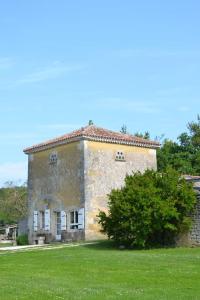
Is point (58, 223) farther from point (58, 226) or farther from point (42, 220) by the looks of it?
point (42, 220)

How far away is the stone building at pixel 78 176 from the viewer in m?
33.2

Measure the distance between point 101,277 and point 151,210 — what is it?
1079 centimetres

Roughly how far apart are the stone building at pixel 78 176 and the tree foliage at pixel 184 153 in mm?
11122

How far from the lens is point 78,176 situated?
110ft

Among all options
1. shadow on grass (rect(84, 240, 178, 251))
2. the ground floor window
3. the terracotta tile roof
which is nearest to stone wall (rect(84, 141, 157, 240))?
the terracotta tile roof

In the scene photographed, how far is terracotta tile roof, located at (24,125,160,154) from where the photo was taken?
3356cm

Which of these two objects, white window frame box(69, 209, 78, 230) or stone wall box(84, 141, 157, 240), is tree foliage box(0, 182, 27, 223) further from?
stone wall box(84, 141, 157, 240)

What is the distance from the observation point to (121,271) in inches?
648

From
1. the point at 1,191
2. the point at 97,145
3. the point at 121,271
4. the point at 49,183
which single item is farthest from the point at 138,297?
the point at 1,191

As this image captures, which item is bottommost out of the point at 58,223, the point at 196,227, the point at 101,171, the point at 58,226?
the point at 196,227

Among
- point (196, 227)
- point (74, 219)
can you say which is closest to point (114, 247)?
point (196, 227)

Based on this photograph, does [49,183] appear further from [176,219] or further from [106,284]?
[106,284]

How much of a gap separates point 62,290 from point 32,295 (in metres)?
0.92

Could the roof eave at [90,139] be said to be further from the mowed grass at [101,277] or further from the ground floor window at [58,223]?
the mowed grass at [101,277]
